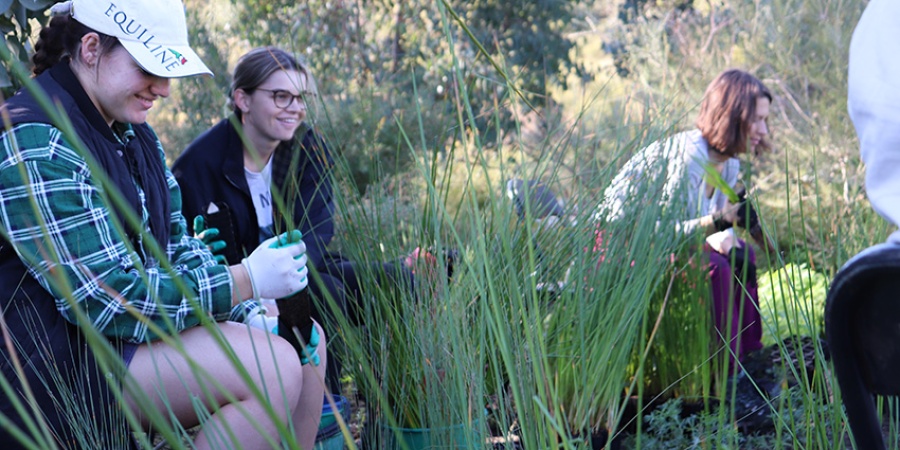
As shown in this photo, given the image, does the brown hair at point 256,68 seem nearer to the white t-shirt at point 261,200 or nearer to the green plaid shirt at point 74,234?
the white t-shirt at point 261,200

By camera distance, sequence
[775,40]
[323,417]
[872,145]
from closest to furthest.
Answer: [872,145] → [323,417] → [775,40]

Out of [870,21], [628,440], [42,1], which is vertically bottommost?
[628,440]

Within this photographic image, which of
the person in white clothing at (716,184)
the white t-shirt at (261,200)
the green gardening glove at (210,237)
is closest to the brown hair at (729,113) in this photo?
the person in white clothing at (716,184)

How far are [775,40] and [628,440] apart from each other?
4912 millimetres

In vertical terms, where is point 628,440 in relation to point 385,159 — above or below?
below

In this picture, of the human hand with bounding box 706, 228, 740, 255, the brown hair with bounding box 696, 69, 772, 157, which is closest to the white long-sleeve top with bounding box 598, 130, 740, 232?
the human hand with bounding box 706, 228, 740, 255

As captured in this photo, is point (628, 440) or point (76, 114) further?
point (628, 440)

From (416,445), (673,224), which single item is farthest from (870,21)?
(673,224)

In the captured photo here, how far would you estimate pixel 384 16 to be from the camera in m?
7.46

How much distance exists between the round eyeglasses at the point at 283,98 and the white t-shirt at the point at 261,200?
20cm

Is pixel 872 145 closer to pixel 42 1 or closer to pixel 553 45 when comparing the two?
pixel 42 1

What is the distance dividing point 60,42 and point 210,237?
74cm

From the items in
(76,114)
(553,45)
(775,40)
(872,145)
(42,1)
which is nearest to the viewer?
(872,145)

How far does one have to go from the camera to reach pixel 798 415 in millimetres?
2348
